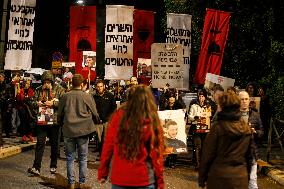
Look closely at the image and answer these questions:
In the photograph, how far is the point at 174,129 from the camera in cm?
1247

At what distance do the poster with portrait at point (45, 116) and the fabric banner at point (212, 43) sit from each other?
6116 millimetres

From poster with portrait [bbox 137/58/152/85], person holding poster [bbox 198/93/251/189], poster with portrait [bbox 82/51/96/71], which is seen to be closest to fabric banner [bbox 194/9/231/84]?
poster with portrait [bbox 137/58/152/85]

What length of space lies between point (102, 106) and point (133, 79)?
995 millimetres

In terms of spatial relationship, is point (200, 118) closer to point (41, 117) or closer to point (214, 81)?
Result: point (214, 81)

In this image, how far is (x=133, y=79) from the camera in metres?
14.2

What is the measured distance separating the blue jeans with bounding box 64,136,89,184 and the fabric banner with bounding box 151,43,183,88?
18.7 ft

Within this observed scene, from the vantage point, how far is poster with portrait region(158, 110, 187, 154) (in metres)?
12.4

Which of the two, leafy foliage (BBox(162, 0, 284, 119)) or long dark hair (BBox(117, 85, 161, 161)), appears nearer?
long dark hair (BBox(117, 85, 161, 161))

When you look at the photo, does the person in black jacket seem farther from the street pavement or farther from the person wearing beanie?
the person wearing beanie

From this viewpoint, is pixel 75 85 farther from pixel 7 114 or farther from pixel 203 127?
pixel 7 114

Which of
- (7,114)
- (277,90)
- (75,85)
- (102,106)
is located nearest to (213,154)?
(75,85)

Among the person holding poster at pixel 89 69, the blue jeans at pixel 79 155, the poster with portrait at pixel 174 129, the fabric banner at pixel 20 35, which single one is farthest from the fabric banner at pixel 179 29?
the blue jeans at pixel 79 155

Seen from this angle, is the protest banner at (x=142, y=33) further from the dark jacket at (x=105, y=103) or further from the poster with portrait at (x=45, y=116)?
the poster with portrait at (x=45, y=116)

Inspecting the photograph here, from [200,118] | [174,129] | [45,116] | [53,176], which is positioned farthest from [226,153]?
[200,118]
